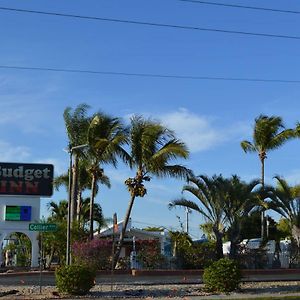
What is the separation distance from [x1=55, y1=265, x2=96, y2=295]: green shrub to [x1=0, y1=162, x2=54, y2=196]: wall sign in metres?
15.7

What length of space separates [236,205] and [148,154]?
5724mm

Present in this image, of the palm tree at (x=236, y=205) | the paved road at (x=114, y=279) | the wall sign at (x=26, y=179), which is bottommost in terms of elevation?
the paved road at (x=114, y=279)

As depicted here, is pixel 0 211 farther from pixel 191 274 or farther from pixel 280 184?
pixel 280 184

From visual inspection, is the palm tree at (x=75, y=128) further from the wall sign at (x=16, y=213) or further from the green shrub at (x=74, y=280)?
the green shrub at (x=74, y=280)

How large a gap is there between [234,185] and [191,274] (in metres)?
5.92

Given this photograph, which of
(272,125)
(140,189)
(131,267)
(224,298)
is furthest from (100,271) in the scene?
(272,125)

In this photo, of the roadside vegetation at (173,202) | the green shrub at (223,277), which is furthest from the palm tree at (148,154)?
the green shrub at (223,277)

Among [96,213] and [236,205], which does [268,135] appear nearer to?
[236,205]

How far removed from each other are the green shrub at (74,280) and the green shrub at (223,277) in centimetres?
508

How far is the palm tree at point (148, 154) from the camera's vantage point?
3275 cm

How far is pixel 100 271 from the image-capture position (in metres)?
30.3

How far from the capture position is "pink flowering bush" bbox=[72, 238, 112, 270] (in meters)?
31.9

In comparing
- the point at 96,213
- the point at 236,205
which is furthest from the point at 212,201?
the point at 96,213

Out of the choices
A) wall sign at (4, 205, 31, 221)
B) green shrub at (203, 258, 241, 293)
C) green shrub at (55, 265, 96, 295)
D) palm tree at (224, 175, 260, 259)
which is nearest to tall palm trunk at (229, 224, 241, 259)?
palm tree at (224, 175, 260, 259)
